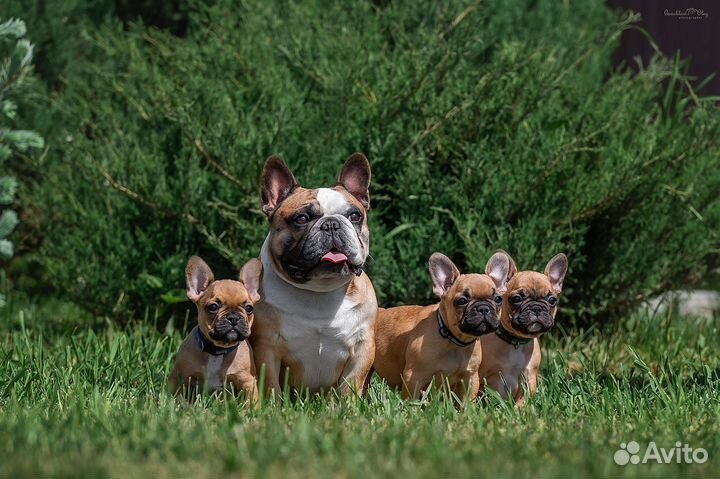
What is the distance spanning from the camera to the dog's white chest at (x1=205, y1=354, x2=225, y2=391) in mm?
4562

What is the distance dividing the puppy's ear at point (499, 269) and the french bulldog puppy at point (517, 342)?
9 cm

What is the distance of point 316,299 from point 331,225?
0.36 m

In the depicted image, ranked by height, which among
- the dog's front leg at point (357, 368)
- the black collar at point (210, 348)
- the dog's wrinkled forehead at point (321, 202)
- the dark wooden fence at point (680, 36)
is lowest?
the dog's front leg at point (357, 368)

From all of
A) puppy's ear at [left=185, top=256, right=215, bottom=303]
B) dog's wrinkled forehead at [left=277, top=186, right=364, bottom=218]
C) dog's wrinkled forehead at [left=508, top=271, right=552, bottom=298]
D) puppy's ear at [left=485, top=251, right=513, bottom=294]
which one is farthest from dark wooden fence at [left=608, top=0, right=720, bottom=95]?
puppy's ear at [left=185, top=256, right=215, bottom=303]

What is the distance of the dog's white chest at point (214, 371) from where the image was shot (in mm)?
4562

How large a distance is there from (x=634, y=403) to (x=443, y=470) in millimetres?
1707

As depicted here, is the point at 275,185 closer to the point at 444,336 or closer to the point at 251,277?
the point at 251,277

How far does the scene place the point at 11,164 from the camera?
7.68 meters

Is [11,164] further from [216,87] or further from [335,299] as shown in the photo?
[335,299]

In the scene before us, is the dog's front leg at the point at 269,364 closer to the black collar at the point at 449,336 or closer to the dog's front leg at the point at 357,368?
the dog's front leg at the point at 357,368

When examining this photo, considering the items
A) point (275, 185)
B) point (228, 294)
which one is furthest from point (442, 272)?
point (228, 294)

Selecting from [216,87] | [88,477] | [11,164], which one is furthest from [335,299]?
[11,164]

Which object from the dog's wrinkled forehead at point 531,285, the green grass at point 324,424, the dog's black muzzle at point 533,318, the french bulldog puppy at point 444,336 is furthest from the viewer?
the dog's wrinkled forehead at point 531,285

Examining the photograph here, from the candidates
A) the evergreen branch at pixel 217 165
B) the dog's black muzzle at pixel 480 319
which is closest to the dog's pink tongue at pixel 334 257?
the dog's black muzzle at pixel 480 319
